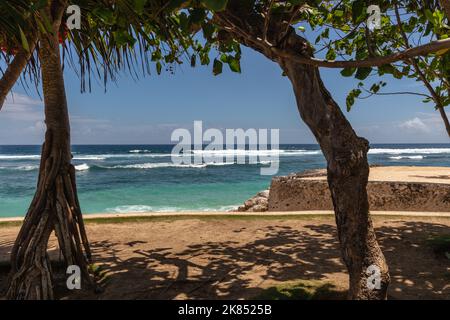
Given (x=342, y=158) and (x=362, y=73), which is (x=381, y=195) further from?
(x=362, y=73)

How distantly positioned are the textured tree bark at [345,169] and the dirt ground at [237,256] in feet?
2.22

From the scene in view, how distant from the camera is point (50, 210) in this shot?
138 inches

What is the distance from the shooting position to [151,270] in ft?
13.2

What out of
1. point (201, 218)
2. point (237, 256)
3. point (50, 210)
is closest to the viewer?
point (50, 210)

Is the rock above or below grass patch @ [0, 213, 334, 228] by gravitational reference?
below

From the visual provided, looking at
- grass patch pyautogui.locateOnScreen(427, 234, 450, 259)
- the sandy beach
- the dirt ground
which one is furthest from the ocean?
grass patch pyautogui.locateOnScreen(427, 234, 450, 259)

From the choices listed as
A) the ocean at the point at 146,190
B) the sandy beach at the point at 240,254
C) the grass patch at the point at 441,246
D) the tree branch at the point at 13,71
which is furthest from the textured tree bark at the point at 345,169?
the ocean at the point at 146,190

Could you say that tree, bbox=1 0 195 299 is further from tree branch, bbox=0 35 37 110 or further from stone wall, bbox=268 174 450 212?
stone wall, bbox=268 174 450 212

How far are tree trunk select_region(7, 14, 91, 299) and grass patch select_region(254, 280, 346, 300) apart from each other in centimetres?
191

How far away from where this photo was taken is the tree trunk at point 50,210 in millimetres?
3215

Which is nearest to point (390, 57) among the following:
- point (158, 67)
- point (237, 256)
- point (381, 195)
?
point (158, 67)

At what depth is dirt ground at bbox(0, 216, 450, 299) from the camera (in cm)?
346

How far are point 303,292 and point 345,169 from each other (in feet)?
4.53
